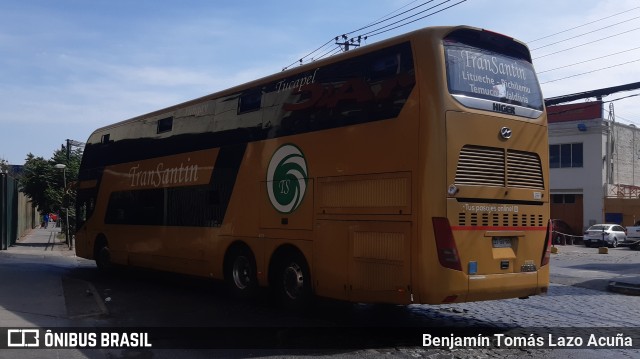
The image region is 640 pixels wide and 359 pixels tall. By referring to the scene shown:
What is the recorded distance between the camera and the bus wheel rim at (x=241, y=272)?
36.1 feet

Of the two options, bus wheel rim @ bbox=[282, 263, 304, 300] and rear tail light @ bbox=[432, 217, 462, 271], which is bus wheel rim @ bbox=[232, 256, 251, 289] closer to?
bus wheel rim @ bbox=[282, 263, 304, 300]

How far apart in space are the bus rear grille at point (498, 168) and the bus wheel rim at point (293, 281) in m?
3.20

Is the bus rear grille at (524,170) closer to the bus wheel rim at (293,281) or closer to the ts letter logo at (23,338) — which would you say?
the bus wheel rim at (293,281)

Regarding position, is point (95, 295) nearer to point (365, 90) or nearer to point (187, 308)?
point (187, 308)

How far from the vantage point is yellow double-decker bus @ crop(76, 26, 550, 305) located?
7.75 meters

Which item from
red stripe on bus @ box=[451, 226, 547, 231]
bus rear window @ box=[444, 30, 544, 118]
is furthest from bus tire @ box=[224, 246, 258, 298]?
bus rear window @ box=[444, 30, 544, 118]

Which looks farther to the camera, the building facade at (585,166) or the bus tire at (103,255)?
the building facade at (585,166)

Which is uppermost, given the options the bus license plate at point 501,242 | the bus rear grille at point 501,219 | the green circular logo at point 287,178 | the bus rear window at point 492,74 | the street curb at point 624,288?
the bus rear window at point 492,74

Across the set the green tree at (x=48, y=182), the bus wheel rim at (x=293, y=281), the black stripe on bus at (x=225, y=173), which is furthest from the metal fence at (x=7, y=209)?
the bus wheel rim at (x=293, y=281)

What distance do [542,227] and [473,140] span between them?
2.05 metres

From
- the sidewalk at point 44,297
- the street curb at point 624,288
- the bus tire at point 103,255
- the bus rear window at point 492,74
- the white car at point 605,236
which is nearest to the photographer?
the bus rear window at point 492,74

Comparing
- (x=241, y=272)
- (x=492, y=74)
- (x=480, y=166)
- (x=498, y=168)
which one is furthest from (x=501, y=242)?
(x=241, y=272)

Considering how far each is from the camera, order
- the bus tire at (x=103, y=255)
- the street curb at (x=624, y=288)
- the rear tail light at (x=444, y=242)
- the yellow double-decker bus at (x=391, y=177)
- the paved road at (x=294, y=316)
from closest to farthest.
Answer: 1. the paved road at (x=294, y=316)
2. the rear tail light at (x=444, y=242)
3. the yellow double-decker bus at (x=391, y=177)
4. the street curb at (x=624, y=288)
5. the bus tire at (x=103, y=255)

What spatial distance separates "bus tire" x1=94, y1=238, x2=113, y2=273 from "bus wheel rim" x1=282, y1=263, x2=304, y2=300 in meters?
8.17
